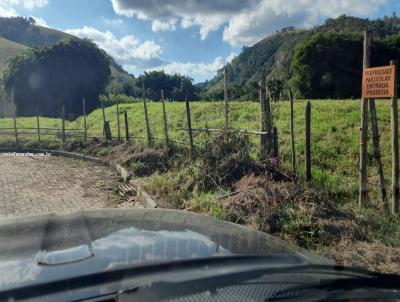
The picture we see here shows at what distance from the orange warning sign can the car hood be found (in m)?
3.86

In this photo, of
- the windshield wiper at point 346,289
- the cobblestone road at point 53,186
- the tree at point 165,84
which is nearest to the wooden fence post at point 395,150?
the windshield wiper at point 346,289

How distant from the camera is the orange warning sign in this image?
5.52 m

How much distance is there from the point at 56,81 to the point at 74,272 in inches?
1992

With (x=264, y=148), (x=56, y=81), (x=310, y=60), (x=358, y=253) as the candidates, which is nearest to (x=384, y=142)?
(x=264, y=148)

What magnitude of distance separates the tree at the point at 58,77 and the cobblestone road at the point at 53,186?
35361 millimetres

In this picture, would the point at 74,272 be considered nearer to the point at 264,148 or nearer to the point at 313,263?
the point at 313,263

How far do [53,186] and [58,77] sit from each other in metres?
41.7

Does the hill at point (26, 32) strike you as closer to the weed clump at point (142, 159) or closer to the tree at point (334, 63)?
the tree at point (334, 63)

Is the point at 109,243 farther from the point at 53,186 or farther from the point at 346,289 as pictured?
the point at 53,186

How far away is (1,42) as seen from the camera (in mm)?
94562

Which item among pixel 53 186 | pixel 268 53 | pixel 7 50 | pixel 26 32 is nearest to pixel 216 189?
pixel 53 186

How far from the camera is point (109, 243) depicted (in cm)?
197

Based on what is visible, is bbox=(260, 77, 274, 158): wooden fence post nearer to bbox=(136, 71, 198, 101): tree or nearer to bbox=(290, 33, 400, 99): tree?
bbox=(290, 33, 400, 99): tree

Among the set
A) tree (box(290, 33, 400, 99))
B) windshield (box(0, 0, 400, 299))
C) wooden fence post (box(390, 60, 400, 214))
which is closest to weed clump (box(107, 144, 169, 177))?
windshield (box(0, 0, 400, 299))
